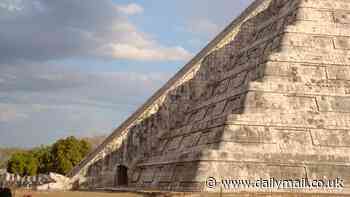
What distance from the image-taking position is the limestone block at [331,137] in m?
19.5

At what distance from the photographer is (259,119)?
19.7 meters

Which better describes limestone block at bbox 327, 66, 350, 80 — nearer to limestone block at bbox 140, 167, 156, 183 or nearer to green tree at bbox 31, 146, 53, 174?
limestone block at bbox 140, 167, 156, 183

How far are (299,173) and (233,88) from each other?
580 centimetres

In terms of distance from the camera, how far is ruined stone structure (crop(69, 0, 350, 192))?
1895 centimetres

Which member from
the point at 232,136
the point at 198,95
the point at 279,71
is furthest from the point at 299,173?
the point at 198,95

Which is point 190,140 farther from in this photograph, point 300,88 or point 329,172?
point 329,172

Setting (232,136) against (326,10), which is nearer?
(232,136)

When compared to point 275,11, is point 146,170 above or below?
below

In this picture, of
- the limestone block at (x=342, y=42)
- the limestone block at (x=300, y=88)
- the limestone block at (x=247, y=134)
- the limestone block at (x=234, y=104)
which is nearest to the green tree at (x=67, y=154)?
the limestone block at (x=234, y=104)

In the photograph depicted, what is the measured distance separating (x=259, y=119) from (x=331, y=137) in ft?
9.12

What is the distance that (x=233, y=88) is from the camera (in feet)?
76.5

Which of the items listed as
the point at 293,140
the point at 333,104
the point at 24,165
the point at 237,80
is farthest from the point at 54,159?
the point at 333,104

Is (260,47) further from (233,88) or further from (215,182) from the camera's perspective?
(215,182)

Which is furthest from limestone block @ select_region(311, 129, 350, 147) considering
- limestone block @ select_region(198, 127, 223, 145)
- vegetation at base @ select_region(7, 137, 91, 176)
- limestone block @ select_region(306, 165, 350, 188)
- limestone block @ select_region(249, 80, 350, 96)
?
vegetation at base @ select_region(7, 137, 91, 176)
